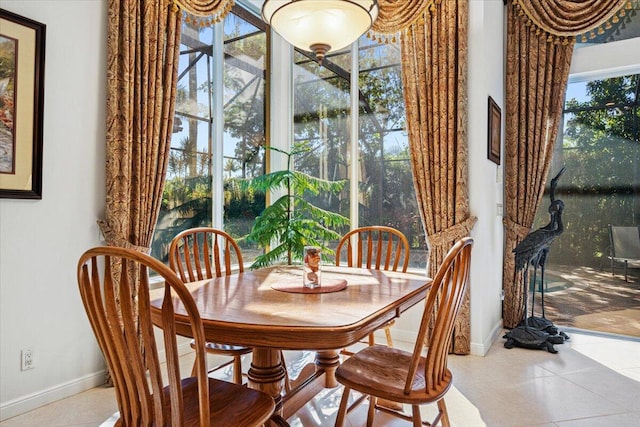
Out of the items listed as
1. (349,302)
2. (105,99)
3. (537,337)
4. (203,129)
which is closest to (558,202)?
(537,337)

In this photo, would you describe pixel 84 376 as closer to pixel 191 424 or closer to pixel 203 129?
pixel 191 424

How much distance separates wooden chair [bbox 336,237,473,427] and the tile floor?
1.88 feet

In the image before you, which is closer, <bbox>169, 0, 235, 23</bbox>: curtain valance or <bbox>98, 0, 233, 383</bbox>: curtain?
<bbox>98, 0, 233, 383</bbox>: curtain

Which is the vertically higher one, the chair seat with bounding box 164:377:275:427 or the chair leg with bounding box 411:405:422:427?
the chair seat with bounding box 164:377:275:427

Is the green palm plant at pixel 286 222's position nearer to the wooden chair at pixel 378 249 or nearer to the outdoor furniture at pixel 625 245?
the wooden chair at pixel 378 249

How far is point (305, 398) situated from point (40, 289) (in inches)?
61.3

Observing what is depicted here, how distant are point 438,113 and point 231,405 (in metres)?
2.54

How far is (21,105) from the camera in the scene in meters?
2.16

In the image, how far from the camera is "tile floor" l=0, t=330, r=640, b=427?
210 cm

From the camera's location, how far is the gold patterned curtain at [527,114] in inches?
139

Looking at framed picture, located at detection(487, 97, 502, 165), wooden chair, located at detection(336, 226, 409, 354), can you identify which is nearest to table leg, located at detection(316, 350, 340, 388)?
wooden chair, located at detection(336, 226, 409, 354)

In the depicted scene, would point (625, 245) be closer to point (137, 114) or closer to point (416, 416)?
point (416, 416)

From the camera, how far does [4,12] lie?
207 cm

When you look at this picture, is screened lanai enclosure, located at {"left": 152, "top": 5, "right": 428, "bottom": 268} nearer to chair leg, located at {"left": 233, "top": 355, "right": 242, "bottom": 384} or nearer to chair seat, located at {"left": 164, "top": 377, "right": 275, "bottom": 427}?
chair leg, located at {"left": 233, "top": 355, "right": 242, "bottom": 384}
